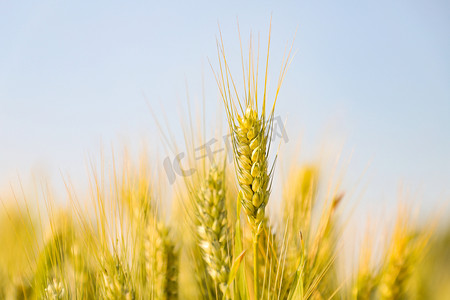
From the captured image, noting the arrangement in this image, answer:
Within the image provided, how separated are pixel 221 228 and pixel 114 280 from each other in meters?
0.22

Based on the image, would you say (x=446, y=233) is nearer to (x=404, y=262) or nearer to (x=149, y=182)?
(x=404, y=262)

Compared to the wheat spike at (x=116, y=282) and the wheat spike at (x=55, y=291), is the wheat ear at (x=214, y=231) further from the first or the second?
the wheat spike at (x=55, y=291)

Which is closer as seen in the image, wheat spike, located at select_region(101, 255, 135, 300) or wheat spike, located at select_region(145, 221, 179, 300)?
wheat spike, located at select_region(101, 255, 135, 300)

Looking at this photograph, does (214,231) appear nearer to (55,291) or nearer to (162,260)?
(162,260)

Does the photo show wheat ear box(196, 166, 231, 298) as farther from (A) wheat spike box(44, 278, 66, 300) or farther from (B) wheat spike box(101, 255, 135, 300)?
(A) wheat spike box(44, 278, 66, 300)

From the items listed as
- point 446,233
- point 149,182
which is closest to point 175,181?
point 149,182

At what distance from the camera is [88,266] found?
2.84 feet

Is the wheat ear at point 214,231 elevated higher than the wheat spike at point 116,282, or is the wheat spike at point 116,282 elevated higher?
the wheat ear at point 214,231

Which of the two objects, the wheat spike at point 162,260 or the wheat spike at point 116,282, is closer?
the wheat spike at point 116,282

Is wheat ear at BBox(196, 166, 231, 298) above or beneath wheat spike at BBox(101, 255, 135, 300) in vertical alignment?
above

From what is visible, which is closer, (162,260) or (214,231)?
(214,231)

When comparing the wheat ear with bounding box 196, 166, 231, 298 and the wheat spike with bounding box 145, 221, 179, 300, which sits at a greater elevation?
the wheat ear with bounding box 196, 166, 231, 298

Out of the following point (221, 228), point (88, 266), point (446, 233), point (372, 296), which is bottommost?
point (446, 233)

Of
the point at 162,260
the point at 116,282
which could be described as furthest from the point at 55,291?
the point at 162,260
